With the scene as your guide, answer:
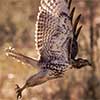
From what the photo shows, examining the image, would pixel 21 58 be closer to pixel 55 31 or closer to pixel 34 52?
pixel 55 31

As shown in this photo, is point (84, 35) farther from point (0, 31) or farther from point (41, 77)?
point (41, 77)

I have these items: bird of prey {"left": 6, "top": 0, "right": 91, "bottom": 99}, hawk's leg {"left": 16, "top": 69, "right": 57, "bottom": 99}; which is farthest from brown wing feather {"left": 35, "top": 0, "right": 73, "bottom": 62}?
hawk's leg {"left": 16, "top": 69, "right": 57, "bottom": 99}

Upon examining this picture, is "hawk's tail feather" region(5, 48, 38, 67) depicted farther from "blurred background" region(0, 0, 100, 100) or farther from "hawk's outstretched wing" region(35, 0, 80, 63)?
"blurred background" region(0, 0, 100, 100)

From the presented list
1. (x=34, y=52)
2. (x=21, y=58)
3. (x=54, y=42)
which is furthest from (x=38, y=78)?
A: (x=34, y=52)

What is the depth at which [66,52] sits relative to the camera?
3756 mm

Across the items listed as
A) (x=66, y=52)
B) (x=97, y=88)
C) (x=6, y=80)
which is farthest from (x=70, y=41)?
(x=97, y=88)

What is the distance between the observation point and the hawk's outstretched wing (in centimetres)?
368

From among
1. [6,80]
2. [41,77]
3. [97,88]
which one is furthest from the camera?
[97,88]

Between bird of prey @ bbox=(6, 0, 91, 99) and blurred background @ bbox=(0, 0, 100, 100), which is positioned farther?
blurred background @ bbox=(0, 0, 100, 100)

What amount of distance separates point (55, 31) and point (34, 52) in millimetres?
5160

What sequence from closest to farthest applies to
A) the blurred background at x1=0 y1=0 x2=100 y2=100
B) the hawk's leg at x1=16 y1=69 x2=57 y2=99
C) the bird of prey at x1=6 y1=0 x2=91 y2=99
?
the hawk's leg at x1=16 y1=69 x2=57 y2=99 → the bird of prey at x1=6 y1=0 x2=91 y2=99 → the blurred background at x1=0 y1=0 x2=100 y2=100

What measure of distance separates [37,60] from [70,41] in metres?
0.26

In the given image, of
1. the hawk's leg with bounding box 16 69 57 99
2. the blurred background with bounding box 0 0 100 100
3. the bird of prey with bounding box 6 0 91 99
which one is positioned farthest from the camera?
the blurred background with bounding box 0 0 100 100

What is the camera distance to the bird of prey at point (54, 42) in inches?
145
